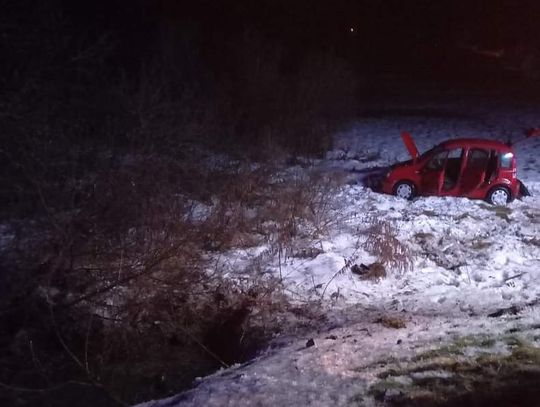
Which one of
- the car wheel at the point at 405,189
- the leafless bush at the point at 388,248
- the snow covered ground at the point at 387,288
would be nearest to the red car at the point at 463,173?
the car wheel at the point at 405,189

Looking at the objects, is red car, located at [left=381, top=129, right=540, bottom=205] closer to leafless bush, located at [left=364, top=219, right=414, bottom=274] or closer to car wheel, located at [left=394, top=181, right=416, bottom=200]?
car wheel, located at [left=394, top=181, right=416, bottom=200]

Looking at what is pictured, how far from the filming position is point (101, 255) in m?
11.0

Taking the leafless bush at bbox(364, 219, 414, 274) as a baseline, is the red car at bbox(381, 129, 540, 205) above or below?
above

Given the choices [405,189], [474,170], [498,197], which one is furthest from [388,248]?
[498,197]

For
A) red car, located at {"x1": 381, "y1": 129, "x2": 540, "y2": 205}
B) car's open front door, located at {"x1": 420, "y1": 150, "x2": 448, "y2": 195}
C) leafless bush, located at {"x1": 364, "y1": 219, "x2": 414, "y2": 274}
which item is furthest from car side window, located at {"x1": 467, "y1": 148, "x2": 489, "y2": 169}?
leafless bush, located at {"x1": 364, "y1": 219, "x2": 414, "y2": 274}

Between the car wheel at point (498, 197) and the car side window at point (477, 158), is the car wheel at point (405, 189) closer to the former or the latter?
the car side window at point (477, 158)

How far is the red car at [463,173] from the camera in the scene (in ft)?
47.9

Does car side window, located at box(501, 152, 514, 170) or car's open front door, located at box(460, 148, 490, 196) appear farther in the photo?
car's open front door, located at box(460, 148, 490, 196)

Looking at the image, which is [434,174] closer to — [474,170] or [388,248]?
[474,170]

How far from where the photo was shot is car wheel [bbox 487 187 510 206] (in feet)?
48.4

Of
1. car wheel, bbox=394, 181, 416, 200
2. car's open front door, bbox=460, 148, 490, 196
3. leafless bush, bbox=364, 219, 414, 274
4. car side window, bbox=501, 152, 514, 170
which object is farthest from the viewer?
car wheel, bbox=394, 181, 416, 200

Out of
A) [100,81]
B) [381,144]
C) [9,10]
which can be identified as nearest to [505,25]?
[381,144]

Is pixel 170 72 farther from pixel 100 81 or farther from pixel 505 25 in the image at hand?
pixel 505 25

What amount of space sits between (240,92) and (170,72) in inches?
76.9
